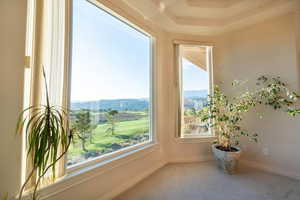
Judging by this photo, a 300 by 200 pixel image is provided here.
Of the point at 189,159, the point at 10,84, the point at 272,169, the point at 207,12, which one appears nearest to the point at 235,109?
the point at 272,169

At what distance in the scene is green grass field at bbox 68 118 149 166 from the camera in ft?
5.35

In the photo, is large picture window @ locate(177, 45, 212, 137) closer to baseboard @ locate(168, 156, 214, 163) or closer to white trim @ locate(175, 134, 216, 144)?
white trim @ locate(175, 134, 216, 144)

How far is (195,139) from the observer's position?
306 centimetres

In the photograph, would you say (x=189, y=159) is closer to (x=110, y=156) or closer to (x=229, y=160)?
(x=229, y=160)

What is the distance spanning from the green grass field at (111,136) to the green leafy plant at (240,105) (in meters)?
1.12

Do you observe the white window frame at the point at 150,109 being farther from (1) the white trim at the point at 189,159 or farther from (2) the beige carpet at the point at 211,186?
(1) the white trim at the point at 189,159

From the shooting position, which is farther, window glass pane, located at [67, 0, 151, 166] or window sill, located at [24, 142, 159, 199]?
window glass pane, located at [67, 0, 151, 166]

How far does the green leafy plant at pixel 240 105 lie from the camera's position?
242 cm

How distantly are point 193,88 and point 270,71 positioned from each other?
1.31 m

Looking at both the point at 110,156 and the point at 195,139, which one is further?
the point at 195,139

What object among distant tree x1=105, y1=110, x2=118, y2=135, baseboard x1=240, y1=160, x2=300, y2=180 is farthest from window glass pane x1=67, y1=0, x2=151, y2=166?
baseboard x1=240, y1=160, x2=300, y2=180

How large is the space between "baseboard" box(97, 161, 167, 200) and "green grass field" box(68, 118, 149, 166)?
0.51 meters

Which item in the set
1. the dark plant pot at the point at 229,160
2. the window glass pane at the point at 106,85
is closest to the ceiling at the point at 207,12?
the window glass pane at the point at 106,85

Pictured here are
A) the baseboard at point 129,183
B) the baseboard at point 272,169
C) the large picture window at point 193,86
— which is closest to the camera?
the baseboard at point 129,183
